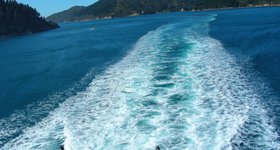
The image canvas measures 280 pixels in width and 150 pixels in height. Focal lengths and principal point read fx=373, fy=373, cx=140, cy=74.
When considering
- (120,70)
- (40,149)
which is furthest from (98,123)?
(120,70)

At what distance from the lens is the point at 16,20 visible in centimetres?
17150

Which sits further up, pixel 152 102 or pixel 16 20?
pixel 16 20

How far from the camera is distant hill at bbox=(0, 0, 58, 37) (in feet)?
528

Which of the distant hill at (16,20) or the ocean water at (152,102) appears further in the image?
the distant hill at (16,20)

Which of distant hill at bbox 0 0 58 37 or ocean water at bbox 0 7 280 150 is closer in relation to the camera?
ocean water at bbox 0 7 280 150

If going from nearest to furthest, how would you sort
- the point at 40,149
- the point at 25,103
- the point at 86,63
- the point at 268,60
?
the point at 40,149 < the point at 25,103 < the point at 268,60 < the point at 86,63

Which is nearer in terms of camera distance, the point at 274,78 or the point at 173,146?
the point at 173,146

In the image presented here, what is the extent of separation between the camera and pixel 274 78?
3494 centimetres

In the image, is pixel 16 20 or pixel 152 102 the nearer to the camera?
pixel 152 102

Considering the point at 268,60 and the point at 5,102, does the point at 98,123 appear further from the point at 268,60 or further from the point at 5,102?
the point at 268,60

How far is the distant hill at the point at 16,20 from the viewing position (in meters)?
161

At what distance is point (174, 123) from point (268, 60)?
2203 centimetres

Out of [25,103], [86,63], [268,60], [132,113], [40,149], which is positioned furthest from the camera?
[86,63]

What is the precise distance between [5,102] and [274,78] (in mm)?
25732
